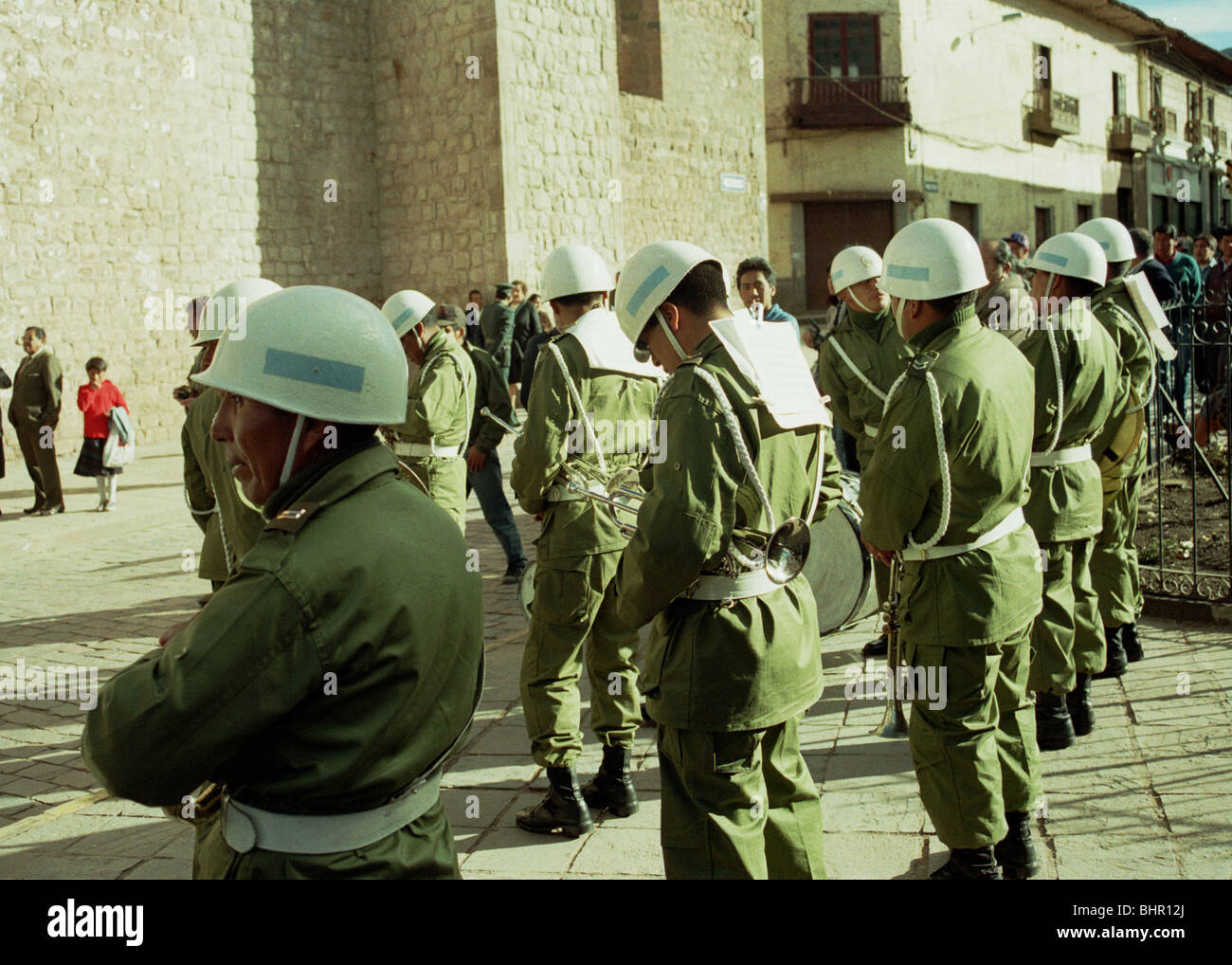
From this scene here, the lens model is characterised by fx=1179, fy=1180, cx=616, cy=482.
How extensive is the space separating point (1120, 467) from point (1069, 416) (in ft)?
3.62

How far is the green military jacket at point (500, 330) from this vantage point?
Result: 1634 centimetres

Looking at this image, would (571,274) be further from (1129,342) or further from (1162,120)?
(1162,120)

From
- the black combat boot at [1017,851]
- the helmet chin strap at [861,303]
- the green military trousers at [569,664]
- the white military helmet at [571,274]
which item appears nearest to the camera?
the black combat boot at [1017,851]

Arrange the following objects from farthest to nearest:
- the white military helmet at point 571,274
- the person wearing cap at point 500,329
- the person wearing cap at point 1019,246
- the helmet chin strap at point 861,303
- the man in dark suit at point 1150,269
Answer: the person wearing cap at point 500,329
the man in dark suit at point 1150,269
the person wearing cap at point 1019,246
the helmet chin strap at point 861,303
the white military helmet at point 571,274

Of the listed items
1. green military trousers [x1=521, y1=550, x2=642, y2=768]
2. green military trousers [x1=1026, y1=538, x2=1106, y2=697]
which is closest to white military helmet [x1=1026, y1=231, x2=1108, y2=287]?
green military trousers [x1=1026, y1=538, x2=1106, y2=697]

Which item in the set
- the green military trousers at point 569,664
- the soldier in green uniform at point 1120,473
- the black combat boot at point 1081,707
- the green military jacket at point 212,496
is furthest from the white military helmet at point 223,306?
the soldier in green uniform at point 1120,473

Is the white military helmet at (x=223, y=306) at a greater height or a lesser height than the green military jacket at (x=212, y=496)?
greater

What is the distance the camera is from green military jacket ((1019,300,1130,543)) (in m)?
4.81

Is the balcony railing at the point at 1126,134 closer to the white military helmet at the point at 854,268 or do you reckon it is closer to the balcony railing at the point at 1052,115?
the balcony railing at the point at 1052,115

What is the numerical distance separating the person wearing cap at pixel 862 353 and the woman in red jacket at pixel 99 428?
8721mm

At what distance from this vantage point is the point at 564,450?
4512mm

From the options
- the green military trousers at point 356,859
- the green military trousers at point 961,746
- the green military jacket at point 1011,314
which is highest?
the green military jacket at point 1011,314

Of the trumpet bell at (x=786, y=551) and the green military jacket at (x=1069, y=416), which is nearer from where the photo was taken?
the trumpet bell at (x=786, y=551)

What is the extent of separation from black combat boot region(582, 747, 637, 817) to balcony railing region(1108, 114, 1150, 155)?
40.7 m
